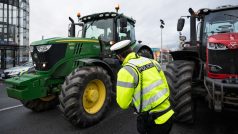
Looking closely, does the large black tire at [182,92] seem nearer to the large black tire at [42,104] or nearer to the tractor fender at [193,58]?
the tractor fender at [193,58]

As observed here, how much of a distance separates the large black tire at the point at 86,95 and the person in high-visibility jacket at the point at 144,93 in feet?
7.22

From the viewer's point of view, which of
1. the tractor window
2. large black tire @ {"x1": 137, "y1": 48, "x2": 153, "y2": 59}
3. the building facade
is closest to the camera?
the tractor window

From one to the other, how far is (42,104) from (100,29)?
9.43 feet

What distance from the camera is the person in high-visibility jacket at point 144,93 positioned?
2.47 metres

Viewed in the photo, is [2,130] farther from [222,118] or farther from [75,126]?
[222,118]

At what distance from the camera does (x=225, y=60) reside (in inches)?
165

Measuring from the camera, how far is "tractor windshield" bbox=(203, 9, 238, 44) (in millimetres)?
4754

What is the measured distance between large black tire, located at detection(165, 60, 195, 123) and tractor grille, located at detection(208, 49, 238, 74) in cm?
56

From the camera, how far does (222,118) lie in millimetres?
5258

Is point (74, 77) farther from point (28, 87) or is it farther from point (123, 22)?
point (123, 22)

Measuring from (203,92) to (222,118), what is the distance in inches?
42.6

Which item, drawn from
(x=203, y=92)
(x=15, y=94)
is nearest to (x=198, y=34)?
(x=203, y=92)

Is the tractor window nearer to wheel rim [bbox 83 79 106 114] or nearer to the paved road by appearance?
wheel rim [bbox 83 79 106 114]

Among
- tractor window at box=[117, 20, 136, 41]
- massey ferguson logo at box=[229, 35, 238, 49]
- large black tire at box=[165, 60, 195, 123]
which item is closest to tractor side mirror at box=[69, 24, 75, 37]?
tractor window at box=[117, 20, 136, 41]
